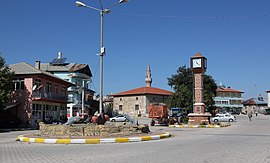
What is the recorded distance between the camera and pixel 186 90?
56.2m

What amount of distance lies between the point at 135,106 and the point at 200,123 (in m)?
41.7

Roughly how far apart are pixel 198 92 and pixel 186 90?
23183mm

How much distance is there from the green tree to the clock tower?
19347 millimetres

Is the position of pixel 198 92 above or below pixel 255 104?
above

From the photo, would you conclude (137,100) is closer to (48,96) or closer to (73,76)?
(73,76)

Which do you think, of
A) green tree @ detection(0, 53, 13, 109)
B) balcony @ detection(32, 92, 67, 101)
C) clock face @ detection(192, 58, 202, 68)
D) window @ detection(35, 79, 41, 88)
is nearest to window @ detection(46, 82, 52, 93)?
balcony @ detection(32, 92, 67, 101)

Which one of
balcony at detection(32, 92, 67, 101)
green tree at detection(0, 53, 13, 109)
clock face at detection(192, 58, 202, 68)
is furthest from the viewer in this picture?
balcony at detection(32, 92, 67, 101)

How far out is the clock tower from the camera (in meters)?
32.8

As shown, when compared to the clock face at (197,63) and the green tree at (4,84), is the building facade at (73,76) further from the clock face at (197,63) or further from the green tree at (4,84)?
the clock face at (197,63)

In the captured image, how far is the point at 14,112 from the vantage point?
35469 mm

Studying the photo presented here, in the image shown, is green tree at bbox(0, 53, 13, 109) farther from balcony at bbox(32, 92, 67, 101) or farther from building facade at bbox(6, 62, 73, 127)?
balcony at bbox(32, 92, 67, 101)

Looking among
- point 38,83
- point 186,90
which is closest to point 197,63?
point 38,83

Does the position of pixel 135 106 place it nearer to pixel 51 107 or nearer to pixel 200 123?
pixel 51 107

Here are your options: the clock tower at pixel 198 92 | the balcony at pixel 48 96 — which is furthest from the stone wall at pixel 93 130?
the balcony at pixel 48 96
